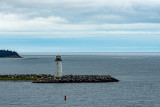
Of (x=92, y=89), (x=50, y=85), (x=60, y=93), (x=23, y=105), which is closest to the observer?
(x=23, y=105)

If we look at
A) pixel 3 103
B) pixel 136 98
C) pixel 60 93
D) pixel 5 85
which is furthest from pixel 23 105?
pixel 5 85

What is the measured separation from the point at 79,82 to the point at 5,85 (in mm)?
15681

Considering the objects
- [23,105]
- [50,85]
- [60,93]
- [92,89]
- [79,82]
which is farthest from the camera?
[79,82]

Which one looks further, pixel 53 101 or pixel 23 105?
pixel 53 101

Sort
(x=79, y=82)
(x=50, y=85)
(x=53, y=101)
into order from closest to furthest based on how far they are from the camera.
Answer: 1. (x=53, y=101)
2. (x=50, y=85)
3. (x=79, y=82)

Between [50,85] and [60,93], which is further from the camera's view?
[50,85]

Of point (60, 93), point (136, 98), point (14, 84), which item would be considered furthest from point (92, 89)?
point (14, 84)

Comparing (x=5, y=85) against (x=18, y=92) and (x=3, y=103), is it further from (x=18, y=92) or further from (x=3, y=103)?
(x=3, y=103)

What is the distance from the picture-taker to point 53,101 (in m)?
54.0

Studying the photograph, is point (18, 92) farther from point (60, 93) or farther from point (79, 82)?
point (79, 82)

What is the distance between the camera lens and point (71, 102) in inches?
2104

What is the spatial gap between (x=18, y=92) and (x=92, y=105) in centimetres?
1761

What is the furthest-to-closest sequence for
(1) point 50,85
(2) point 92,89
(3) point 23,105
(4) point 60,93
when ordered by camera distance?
(1) point 50,85 → (2) point 92,89 → (4) point 60,93 → (3) point 23,105

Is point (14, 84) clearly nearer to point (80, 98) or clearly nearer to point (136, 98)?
point (80, 98)
